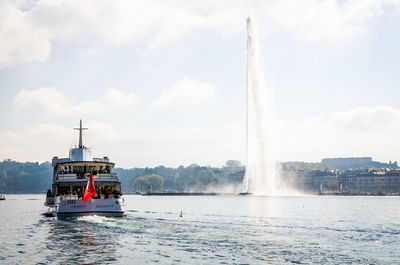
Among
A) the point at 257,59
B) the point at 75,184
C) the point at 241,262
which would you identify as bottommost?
the point at 241,262

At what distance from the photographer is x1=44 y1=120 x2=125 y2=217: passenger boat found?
163ft

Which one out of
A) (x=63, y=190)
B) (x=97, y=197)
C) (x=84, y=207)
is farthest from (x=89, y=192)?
(x=63, y=190)

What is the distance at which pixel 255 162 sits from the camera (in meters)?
159

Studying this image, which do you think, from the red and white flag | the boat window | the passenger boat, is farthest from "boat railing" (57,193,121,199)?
the boat window

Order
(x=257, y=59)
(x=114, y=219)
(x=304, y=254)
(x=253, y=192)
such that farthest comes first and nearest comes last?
1. (x=253, y=192)
2. (x=257, y=59)
3. (x=114, y=219)
4. (x=304, y=254)

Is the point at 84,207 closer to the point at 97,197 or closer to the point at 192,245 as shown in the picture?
the point at 97,197

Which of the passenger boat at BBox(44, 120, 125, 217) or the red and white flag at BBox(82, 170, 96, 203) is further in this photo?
the passenger boat at BBox(44, 120, 125, 217)

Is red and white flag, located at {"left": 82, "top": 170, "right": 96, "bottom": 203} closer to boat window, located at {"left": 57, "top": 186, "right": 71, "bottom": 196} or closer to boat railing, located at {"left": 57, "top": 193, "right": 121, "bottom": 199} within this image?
boat railing, located at {"left": 57, "top": 193, "right": 121, "bottom": 199}

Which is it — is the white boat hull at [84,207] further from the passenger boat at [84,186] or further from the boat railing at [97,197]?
the boat railing at [97,197]

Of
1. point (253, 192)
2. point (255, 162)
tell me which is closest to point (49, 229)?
point (255, 162)

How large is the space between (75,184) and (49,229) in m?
10.7

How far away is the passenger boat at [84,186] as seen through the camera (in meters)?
49.8

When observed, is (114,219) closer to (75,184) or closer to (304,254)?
(75,184)

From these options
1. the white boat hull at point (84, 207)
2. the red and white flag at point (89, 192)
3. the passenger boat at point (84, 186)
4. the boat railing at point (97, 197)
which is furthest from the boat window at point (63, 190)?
the red and white flag at point (89, 192)
